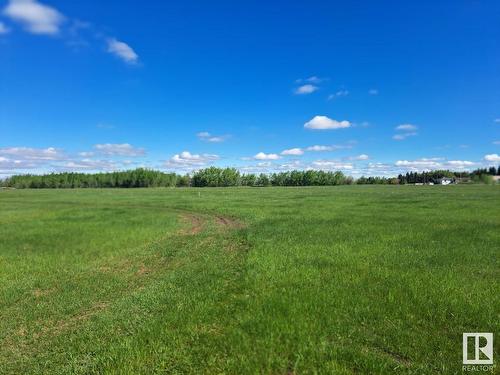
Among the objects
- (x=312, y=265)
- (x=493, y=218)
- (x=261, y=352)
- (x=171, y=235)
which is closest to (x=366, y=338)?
(x=261, y=352)

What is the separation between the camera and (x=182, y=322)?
973 cm

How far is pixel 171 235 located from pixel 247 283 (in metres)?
14.5

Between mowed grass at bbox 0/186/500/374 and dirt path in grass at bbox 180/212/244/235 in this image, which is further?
dirt path in grass at bbox 180/212/244/235

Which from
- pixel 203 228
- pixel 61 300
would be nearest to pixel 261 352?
pixel 61 300

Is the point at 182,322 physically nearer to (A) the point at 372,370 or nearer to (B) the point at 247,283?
(B) the point at 247,283

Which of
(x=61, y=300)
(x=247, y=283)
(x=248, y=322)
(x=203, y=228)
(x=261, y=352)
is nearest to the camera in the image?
(x=261, y=352)

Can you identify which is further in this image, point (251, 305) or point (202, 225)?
point (202, 225)

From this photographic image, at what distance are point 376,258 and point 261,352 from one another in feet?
33.1

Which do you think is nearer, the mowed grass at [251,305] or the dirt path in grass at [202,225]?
the mowed grass at [251,305]

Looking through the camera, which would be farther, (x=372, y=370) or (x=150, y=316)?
(x=150, y=316)

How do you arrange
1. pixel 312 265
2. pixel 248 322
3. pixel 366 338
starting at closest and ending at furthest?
pixel 366 338 → pixel 248 322 → pixel 312 265

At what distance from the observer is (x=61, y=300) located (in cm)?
1228

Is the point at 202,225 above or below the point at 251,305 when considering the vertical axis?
below

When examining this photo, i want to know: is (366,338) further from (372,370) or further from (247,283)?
(247,283)
